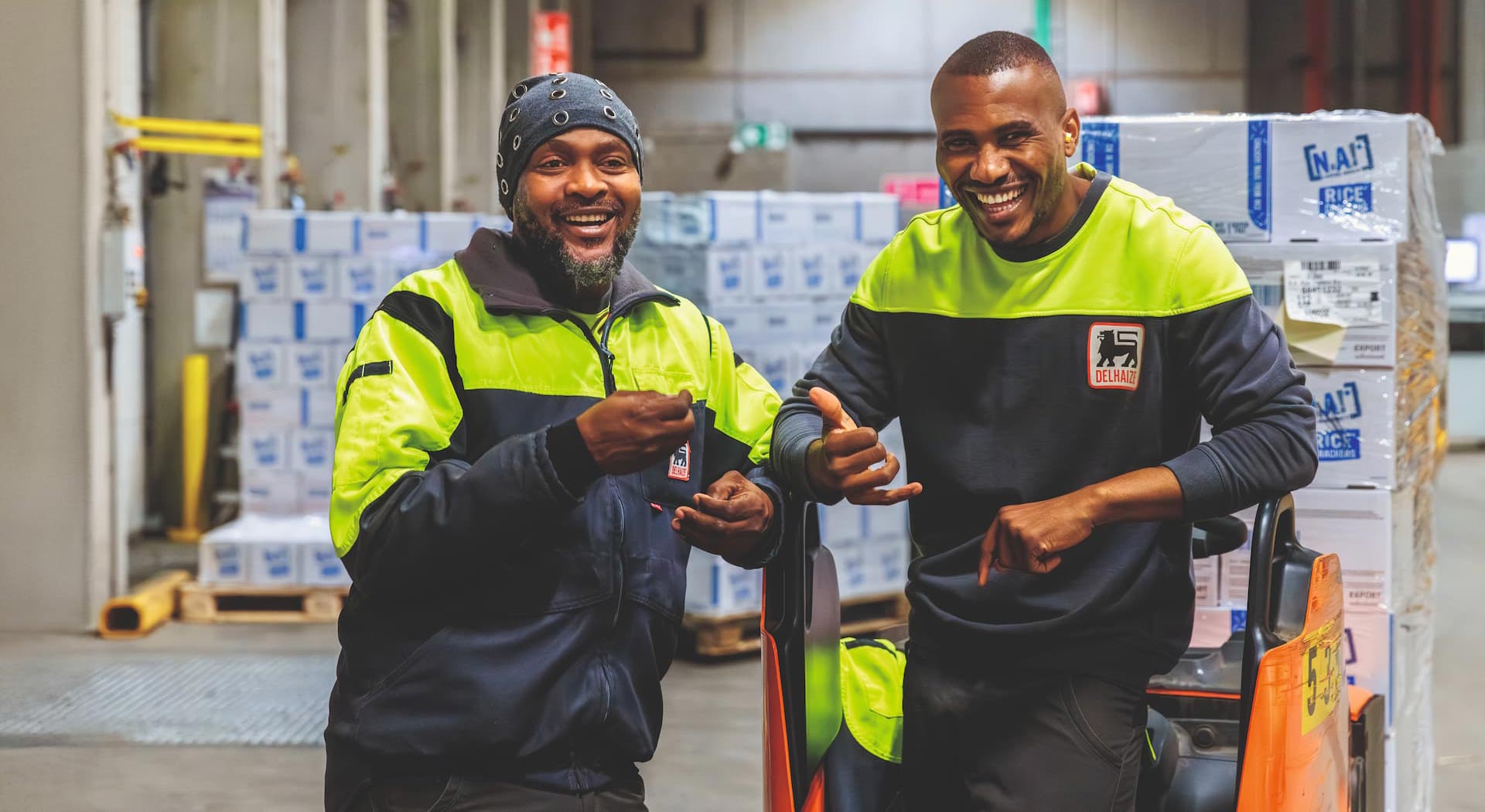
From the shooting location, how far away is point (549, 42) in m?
16.5

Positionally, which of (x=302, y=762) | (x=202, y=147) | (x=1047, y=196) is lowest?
(x=302, y=762)

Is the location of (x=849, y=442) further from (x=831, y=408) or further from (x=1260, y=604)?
(x=1260, y=604)

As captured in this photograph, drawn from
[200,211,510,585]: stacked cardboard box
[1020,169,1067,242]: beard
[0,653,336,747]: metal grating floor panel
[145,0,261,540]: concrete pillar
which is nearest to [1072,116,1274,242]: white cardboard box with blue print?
[1020,169,1067,242]: beard

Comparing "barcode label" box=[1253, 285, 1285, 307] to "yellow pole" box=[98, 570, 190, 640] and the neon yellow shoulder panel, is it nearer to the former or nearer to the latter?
the neon yellow shoulder panel

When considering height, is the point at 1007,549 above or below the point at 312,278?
below

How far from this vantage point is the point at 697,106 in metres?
20.3

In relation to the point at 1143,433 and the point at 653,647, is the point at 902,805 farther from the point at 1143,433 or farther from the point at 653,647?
the point at 1143,433

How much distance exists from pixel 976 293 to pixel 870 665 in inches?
25.9

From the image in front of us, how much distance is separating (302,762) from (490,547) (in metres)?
3.45

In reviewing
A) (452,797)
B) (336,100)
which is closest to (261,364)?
(336,100)

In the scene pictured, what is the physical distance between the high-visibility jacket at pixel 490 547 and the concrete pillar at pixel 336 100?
7.92 meters

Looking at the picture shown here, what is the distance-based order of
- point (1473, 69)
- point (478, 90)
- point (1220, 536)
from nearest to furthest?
point (1220, 536)
point (478, 90)
point (1473, 69)

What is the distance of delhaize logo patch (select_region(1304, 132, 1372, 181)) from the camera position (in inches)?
138

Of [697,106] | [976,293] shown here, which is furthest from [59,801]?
[697,106]
